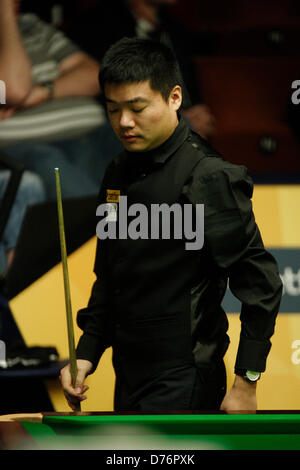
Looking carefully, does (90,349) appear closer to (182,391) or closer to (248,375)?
(182,391)

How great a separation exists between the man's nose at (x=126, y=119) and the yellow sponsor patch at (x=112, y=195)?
0.83 ft

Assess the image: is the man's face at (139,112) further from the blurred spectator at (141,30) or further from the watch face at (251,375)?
the blurred spectator at (141,30)

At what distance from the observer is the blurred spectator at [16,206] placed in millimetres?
3426

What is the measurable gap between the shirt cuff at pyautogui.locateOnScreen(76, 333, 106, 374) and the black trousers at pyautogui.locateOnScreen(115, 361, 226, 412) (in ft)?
0.54

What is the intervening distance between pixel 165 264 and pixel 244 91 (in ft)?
6.38

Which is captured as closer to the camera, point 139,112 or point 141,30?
point 139,112

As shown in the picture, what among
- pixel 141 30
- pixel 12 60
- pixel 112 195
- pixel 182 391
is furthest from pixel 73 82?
pixel 182 391

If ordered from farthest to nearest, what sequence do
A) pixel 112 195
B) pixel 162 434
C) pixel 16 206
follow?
pixel 16 206 < pixel 112 195 < pixel 162 434

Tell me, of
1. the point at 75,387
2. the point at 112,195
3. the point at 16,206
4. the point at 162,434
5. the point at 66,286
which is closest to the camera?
the point at 162,434

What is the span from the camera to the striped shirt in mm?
Answer: 3480

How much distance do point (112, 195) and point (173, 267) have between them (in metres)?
0.29

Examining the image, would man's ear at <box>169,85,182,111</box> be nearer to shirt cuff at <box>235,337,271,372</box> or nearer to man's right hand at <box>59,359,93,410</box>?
shirt cuff at <box>235,337,271,372</box>

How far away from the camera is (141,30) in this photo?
3510mm

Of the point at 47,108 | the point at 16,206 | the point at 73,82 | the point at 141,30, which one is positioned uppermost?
the point at 141,30
